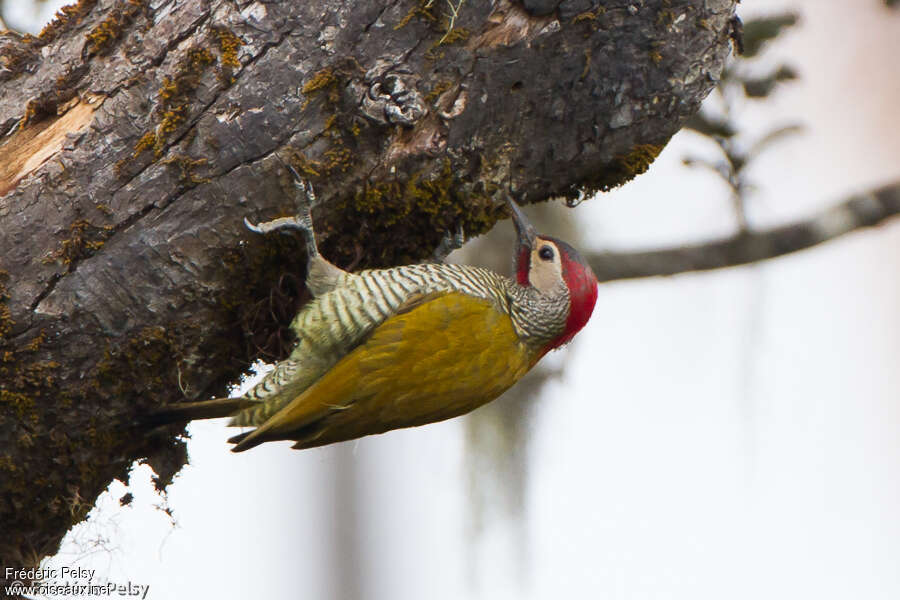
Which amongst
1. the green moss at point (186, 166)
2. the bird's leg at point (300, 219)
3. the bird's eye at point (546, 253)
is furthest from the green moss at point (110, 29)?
the bird's eye at point (546, 253)

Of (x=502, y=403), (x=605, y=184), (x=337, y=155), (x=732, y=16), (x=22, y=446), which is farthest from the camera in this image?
(x=502, y=403)

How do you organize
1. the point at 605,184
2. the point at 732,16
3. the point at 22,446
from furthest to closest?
the point at 605,184
the point at 732,16
the point at 22,446

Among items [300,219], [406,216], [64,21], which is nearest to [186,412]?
[300,219]

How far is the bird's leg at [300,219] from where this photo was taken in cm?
290

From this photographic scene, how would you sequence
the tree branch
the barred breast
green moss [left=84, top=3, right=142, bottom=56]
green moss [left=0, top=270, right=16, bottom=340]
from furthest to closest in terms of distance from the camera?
the tree branch
the barred breast
green moss [left=84, top=3, right=142, bottom=56]
green moss [left=0, top=270, right=16, bottom=340]

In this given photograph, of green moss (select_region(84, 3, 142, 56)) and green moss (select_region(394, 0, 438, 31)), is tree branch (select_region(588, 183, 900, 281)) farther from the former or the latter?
green moss (select_region(84, 3, 142, 56))

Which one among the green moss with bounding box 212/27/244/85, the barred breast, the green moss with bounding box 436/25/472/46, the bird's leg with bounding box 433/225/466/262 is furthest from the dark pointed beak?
the green moss with bounding box 212/27/244/85

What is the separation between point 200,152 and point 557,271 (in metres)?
1.49

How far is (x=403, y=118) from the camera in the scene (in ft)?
9.65

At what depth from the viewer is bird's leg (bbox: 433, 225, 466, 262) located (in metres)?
3.36

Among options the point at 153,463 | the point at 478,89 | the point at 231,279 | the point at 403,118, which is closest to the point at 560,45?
the point at 478,89

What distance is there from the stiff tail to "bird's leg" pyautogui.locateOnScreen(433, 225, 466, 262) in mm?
963

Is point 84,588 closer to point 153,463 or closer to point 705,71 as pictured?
point 153,463

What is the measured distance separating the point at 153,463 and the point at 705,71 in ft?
7.95
